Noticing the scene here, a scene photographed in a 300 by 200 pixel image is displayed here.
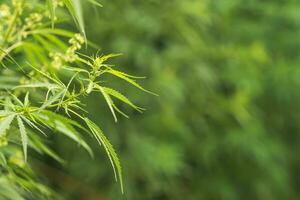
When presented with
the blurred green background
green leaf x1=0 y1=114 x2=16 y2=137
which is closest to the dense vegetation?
the blurred green background

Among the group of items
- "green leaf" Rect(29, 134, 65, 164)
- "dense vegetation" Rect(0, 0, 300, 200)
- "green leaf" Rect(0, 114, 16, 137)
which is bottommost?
"green leaf" Rect(0, 114, 16, 137)

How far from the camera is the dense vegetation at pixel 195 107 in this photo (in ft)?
17.9

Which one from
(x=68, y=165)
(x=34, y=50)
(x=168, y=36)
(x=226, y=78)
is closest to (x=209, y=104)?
(x=226, y=78)

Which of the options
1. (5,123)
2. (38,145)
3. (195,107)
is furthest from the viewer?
(195,107)

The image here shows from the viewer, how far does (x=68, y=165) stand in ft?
18.2

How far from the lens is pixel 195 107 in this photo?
19.1 ft

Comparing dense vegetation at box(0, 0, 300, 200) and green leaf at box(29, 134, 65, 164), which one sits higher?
dense vegetation at box(0, 0, 300, 200)

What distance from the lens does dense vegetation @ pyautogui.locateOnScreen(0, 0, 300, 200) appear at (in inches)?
214

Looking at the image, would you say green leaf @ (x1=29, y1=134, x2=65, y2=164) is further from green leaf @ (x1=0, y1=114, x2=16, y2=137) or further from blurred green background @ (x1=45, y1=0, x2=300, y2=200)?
blurred green background @ (x1=45, y1=0, x2=300, y2=200)

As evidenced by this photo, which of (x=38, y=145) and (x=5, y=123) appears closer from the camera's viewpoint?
(x=5, y=123)

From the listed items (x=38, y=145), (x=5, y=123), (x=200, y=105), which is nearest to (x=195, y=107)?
(x=200, y=105)

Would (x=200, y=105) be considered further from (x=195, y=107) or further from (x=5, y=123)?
(x=5, y=123)

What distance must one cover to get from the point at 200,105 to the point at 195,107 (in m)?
0.04

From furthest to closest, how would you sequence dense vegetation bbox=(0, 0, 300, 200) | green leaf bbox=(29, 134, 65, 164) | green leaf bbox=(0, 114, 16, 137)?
1. dense vegetation bbox=(0, 0, 300, 200)
2. green leaf bbox=(29, 134, 65, 164)
3. green leaf bbox=(0, 114, 16, 137)
